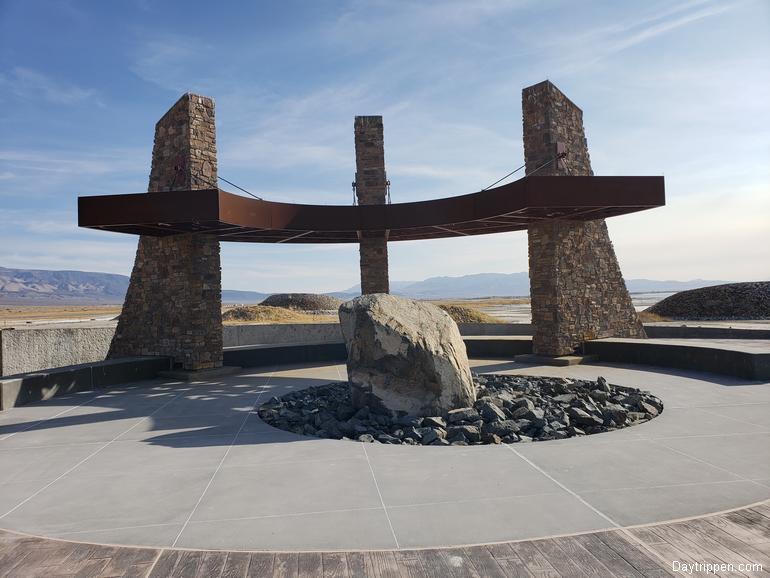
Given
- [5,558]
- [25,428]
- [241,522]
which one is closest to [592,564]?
[241,522]

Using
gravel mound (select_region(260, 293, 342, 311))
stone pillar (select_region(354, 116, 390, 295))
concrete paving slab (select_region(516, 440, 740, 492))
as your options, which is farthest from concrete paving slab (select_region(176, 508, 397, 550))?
gravel mound (select_region(260, 293, 342, 311))

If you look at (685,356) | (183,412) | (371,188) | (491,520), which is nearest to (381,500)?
(491,520)

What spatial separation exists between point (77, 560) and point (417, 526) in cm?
245

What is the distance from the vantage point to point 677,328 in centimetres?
1778

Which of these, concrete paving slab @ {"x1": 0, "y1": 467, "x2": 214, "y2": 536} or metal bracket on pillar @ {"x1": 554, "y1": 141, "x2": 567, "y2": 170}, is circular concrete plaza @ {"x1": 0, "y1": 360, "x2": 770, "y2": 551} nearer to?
concrete paving slab @ {"x1": 0, "y1": 467, "x2": 214, "y2": 536}

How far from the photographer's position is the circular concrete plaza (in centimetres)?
408

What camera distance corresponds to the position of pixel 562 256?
45.0 feet

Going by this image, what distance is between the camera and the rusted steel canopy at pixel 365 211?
35.5 ft

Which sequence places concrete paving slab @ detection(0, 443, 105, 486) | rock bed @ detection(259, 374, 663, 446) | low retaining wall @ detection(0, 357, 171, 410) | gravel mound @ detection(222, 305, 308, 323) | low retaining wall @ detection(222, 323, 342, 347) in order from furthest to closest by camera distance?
gravel mound @ detection(222, 305, 308, 323) < low retaining wall @ detection(222, 323, 342, 347) < low retaining wall @ detection(0, 357, 171, 410) < rock bed @ detection(259, 374, 663, 446) < concrete paving slab @ detection(0, 443, 105, 486)

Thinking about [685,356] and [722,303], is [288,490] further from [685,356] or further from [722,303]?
[722,303]

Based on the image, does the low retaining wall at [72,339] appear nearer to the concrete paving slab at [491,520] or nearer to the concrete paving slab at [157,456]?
the concrete paving slab at [157,456]

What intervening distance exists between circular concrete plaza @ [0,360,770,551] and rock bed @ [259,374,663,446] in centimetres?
45

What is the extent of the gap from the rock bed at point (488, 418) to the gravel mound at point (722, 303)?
21.3 meters

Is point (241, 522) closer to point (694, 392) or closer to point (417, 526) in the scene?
point (417, 526)
